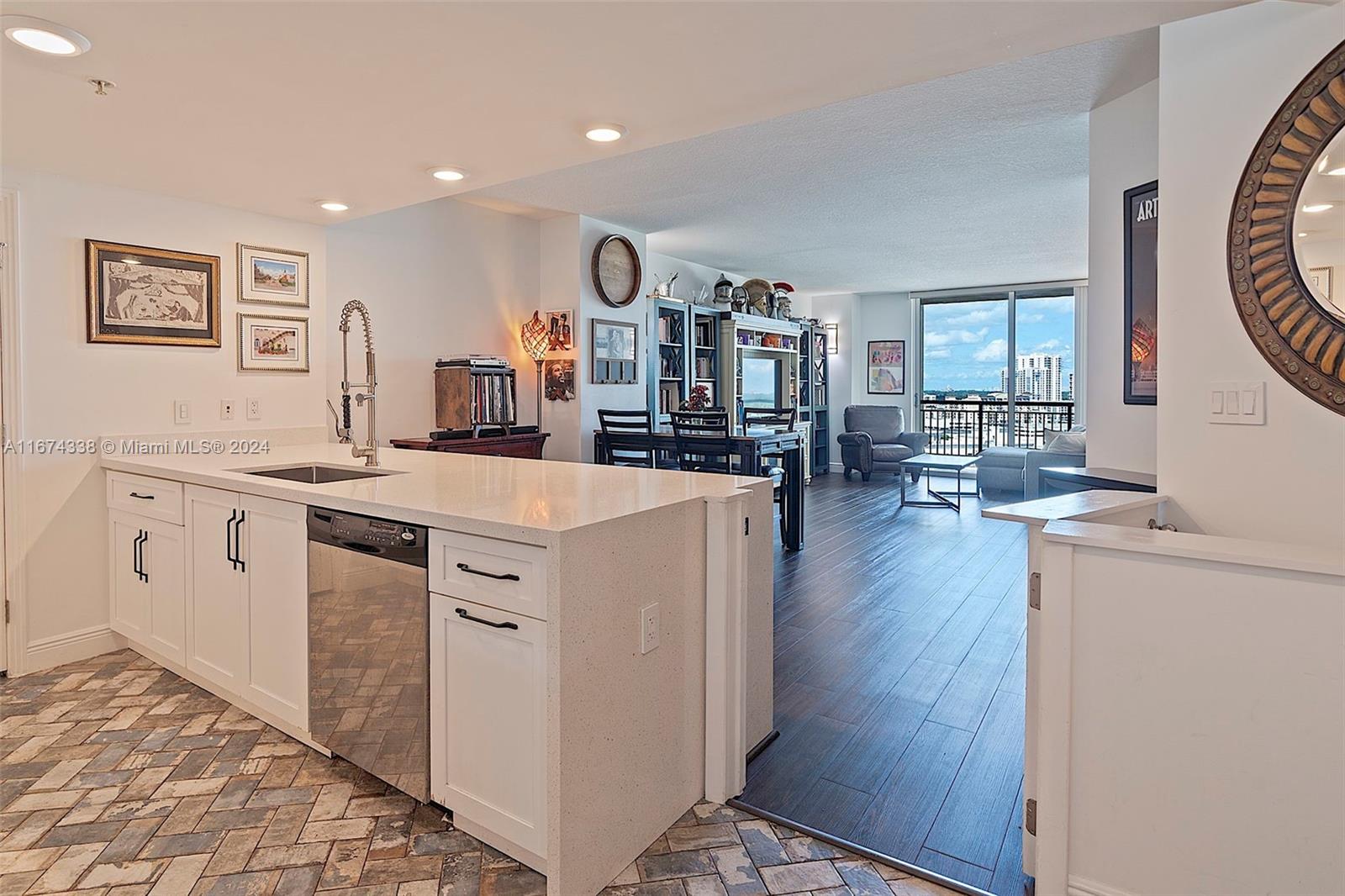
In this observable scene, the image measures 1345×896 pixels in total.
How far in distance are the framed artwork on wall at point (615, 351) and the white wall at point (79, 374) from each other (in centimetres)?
270

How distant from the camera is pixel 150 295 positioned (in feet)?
11.1

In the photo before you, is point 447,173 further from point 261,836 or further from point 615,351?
point 615,351

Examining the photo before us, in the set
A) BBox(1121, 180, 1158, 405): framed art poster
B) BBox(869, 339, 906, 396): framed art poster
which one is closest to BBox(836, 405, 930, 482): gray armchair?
BBox(869, 339, 906, 396): framed art poster

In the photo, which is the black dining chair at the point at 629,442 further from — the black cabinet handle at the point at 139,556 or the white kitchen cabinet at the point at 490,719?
the white kitchen cabinet at the point at 490,719

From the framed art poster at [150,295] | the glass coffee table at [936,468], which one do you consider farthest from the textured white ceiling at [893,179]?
the glass coffee table at [936,468]

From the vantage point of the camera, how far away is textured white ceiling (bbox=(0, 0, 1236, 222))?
71.4 inches

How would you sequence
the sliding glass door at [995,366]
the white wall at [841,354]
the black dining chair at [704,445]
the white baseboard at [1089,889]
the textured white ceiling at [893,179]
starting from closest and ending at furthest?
the white baseboard at [1089,889]
the textured white ceiling at [893,179]
the black dining chair at [704,445]
the sliding glass door at [995,366]
the white wall at [841,354]

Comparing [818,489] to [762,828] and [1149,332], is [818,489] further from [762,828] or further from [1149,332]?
[762,828]

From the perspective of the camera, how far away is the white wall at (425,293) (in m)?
4.48

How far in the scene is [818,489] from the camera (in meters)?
8.52

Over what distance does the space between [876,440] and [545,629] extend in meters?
8.56

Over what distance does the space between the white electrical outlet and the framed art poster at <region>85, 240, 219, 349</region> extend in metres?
2.93

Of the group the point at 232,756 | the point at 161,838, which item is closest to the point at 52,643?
the point at 232,756

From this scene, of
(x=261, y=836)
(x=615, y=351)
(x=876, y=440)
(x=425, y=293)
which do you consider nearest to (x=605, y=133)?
(x=261, y=836)
